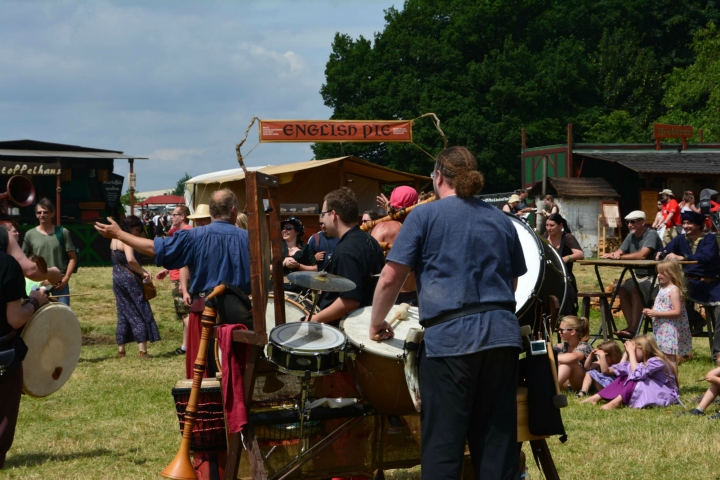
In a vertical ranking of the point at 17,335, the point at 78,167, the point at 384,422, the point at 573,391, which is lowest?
the point at 573,391

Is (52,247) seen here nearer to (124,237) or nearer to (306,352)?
(124,237)

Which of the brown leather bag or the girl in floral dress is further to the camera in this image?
the brown leather bag

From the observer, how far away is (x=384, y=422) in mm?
4883

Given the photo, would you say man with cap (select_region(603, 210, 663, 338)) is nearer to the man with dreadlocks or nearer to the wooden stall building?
the man with dreadlocks

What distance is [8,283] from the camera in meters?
5.17

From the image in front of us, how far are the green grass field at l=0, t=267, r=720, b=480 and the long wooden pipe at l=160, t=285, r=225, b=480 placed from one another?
113cm

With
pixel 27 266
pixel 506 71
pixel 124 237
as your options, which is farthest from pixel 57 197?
pixel 506 71

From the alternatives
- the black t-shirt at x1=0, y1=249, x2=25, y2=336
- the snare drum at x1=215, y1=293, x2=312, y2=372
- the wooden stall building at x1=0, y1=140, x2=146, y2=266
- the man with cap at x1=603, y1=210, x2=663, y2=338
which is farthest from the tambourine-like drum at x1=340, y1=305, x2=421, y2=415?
the wooden stall building at x1=0, y1=140, x2=146, y2=266

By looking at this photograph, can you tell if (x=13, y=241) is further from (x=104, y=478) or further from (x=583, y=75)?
(x=583, y=75)

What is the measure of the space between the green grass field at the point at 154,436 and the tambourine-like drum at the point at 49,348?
592 millimetres

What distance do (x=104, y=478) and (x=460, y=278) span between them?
3094 millimetres

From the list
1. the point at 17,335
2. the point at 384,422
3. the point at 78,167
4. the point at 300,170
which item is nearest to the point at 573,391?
the point at 384,422

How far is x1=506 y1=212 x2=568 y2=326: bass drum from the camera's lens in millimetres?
5172

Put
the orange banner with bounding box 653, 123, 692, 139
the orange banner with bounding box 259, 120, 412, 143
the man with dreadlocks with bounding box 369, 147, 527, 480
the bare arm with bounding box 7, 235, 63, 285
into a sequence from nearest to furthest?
the man with dreadlocks with bounding box 369, 147, 527, 480 → the bare arm with bounding box 7, 235, 63, 285 → the orange banner with bounding box 259, 120, 412, 143 → the orange banner with bounding box 653, 123, 692, 139
